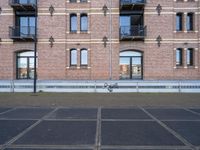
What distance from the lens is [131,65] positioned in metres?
25.2

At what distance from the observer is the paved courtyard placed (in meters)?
5.59

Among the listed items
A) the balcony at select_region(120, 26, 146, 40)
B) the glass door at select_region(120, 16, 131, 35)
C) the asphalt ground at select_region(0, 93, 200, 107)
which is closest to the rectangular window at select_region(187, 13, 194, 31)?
the balcony at select_region(120, 26, 146, 40)

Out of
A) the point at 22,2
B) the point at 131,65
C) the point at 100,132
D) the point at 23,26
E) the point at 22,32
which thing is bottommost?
the point at 100,132

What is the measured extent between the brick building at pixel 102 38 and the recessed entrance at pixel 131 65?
0.82 feet

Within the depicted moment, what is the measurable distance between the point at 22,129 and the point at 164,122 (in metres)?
4.73

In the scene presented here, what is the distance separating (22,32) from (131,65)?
1190 centimetres

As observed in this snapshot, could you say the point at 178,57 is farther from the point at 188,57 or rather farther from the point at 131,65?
the point at 131,65

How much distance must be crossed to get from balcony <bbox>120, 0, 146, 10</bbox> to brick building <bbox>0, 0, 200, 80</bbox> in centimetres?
19

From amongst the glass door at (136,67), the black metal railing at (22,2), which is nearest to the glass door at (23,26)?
the black metal railing at (22,2)

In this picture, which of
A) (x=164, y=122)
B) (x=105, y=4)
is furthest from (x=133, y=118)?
(x=105, y=4)

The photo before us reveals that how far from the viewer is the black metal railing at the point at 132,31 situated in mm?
23884

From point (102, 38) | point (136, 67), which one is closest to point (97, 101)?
point (102, 38)

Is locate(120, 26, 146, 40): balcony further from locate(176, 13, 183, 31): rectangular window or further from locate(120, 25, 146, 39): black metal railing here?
locate(176, 13, 183, 31): rectangular window

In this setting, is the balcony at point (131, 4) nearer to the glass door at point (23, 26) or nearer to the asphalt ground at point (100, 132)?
the glass door at point (23, 26)
